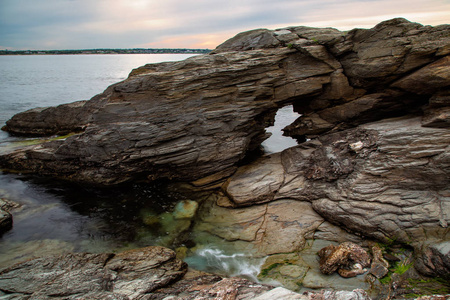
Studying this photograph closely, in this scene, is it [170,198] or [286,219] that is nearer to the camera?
[286,219]

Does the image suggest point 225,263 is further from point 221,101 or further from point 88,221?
point 221,101

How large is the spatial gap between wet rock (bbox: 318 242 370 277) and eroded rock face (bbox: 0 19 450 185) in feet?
28.3

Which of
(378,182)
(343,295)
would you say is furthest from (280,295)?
(378,182)

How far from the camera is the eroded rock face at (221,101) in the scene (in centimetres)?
1672

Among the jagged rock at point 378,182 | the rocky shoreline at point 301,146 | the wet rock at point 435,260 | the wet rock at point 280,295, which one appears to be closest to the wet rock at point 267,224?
the rocky shoreline at point 301,146

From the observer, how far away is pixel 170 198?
17.9m

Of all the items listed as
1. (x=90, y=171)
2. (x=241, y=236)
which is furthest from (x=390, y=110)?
(x=90, y=171)

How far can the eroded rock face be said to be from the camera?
16.7 metres

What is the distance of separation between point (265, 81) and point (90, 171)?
44.9ft

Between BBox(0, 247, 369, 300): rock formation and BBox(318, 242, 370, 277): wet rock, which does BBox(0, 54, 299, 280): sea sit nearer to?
BBox(0, 247, 369, 300): rock formation

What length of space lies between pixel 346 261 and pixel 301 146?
8.41m

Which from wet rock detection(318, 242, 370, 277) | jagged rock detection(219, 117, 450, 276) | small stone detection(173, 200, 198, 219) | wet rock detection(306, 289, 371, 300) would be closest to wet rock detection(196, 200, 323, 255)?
jagged rock detection(219, 117, 450, 276)

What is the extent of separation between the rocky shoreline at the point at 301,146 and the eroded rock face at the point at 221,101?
0.24 feet

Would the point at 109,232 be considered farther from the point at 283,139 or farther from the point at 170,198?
the point at 283,139
